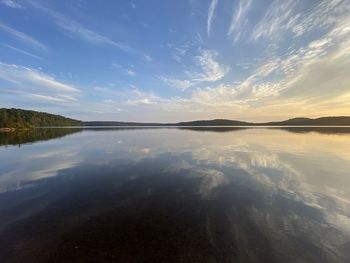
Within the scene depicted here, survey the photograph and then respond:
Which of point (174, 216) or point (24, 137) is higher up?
point (174, 216)

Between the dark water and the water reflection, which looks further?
the water reflection

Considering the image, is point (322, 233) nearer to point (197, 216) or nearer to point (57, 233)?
point (197, 216)

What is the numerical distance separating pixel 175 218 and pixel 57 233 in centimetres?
465

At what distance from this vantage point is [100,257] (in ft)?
24.1

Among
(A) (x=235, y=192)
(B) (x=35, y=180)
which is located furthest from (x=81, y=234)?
(B) (x=35, y=180)

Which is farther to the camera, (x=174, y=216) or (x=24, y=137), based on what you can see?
(x=24, y=137)

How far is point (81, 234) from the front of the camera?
347 inches

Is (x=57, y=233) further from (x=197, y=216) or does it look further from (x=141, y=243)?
(x=197, y=216)

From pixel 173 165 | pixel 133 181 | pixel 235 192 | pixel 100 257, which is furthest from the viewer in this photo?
pixel 173 165

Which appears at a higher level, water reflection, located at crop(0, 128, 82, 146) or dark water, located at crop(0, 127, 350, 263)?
dark water, located at crop(0, 127, 350, 263)

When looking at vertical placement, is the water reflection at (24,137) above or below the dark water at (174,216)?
below

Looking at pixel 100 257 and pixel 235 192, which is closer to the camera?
pixel 100 257

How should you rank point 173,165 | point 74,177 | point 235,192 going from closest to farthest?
point 235,192
point 74,177
point 173,165

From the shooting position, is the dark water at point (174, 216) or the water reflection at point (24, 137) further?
the water reflection at point (24, 137)
